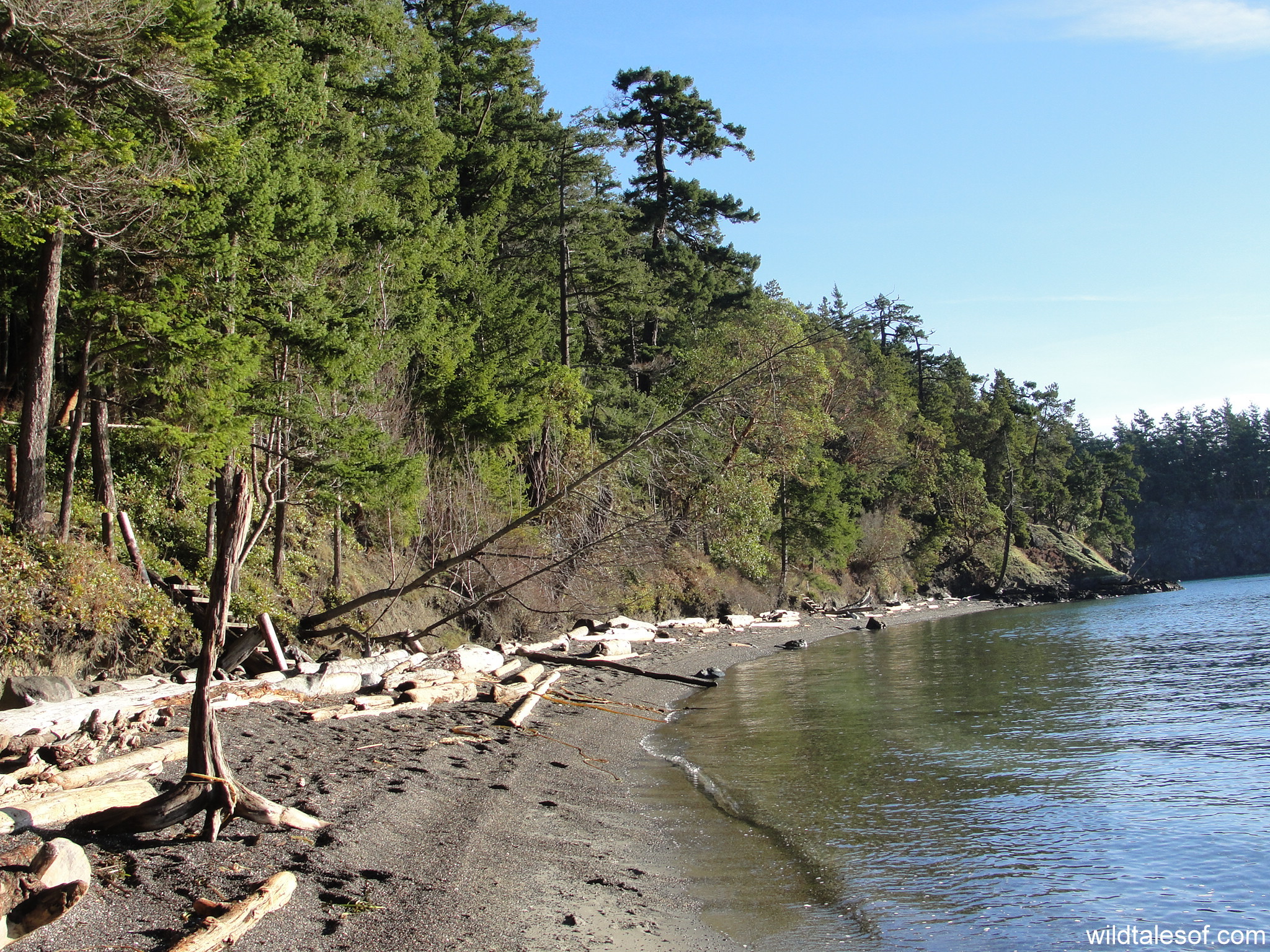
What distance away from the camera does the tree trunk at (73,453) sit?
1331 cm

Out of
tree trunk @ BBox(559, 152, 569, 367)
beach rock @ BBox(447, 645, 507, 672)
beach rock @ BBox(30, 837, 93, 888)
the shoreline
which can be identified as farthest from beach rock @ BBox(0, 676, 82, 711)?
tree trunk @ BBox(559, 152, 569, 367)

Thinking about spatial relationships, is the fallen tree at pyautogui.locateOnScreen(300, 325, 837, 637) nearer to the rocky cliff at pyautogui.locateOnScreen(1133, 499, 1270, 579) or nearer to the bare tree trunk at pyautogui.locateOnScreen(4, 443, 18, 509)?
the bare tree trunk at pyautogui.locateOnScreen(4, 443, 18, 509)

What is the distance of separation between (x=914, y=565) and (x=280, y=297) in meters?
51.8

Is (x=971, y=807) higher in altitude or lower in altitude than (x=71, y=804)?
lower

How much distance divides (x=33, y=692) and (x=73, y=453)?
19.4 feet

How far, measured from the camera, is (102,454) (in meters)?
14.4

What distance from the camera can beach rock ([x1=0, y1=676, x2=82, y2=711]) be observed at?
8727mm

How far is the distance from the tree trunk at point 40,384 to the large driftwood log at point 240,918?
1049 centimetres

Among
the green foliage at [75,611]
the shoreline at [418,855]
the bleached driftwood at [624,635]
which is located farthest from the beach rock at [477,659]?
the bleached driftwood at [624,635]

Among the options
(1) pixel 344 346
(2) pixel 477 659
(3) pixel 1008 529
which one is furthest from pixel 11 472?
(3) pixel 1008 529

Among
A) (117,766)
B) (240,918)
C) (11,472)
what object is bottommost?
(240,918)

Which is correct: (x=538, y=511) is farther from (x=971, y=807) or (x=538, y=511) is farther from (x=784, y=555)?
(x=784, y=555)

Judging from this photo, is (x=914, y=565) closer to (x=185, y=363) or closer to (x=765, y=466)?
(x=765, y=466)

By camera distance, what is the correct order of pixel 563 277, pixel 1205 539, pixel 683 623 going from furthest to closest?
pixel 1205 539, pixel 683 623, pixel 563 277
